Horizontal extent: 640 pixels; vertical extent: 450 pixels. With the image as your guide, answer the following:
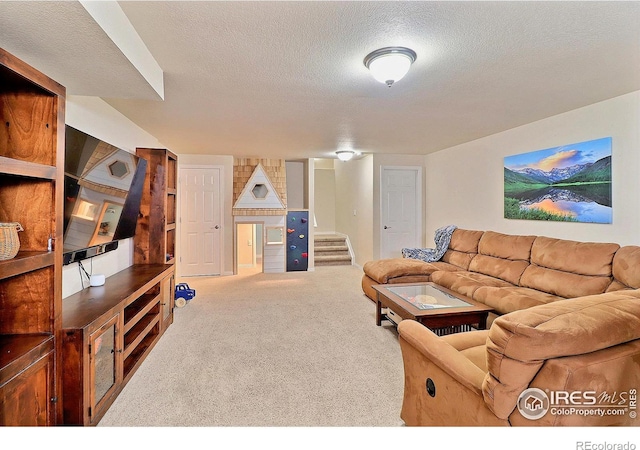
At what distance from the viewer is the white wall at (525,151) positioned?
9.45ft

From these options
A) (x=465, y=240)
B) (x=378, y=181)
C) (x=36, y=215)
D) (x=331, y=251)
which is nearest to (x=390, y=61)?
(x=36, y=215)

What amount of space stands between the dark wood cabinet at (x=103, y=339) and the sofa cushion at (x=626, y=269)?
3.81m

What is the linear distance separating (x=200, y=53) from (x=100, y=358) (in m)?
1.99

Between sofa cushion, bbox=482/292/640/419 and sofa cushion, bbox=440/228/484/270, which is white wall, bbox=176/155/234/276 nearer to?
sofa cushion, bbox=440/228/484/270

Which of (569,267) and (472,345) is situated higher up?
(569,267)

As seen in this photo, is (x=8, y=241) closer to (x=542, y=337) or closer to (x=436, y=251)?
(x=542, y=337)

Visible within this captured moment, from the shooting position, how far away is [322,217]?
8.66m

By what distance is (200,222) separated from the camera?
6031 mm

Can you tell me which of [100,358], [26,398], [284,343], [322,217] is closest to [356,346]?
[284,343]

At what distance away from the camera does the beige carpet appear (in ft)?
6.33

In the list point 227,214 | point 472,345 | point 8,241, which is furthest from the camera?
point 227,214

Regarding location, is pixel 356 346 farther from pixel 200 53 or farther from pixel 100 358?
pixel 200 53

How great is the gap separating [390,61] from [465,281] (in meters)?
2.49

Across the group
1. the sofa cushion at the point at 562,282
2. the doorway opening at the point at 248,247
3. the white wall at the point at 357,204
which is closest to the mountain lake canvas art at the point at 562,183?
the sofa cushion at the point at 562,282
